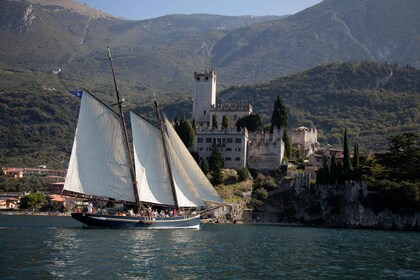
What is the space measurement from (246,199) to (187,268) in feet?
191

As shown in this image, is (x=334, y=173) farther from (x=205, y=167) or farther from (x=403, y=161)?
(x=205, y=167)

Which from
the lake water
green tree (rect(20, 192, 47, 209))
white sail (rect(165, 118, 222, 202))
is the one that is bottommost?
the lake water

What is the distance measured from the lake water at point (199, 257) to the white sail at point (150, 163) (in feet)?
34.9

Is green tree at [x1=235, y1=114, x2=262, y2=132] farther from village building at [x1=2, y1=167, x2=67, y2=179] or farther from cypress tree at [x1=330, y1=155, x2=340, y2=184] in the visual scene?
village building at [x1=2, y1=167, x2=67, y2=179]

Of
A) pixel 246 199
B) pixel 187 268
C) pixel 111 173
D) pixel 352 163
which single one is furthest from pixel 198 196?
pixel 187 268

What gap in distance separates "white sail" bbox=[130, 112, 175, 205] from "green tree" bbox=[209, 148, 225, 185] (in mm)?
22372

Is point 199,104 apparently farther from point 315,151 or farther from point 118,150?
point 118,150

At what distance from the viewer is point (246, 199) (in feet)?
314

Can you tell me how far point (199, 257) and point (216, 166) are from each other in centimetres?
5353

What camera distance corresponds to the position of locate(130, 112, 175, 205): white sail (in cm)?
7069

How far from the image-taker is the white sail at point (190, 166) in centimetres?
7164

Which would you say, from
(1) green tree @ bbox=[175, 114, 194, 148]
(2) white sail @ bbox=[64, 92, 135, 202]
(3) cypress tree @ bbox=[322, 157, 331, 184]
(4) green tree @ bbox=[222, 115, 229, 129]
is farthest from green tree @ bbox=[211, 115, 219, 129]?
(2) white sail @ bbox=[64, 92, 135, 202]

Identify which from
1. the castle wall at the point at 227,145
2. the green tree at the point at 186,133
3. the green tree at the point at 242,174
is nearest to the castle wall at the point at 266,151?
the castle wall at the point at 227,145

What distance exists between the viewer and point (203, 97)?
4737 inches
